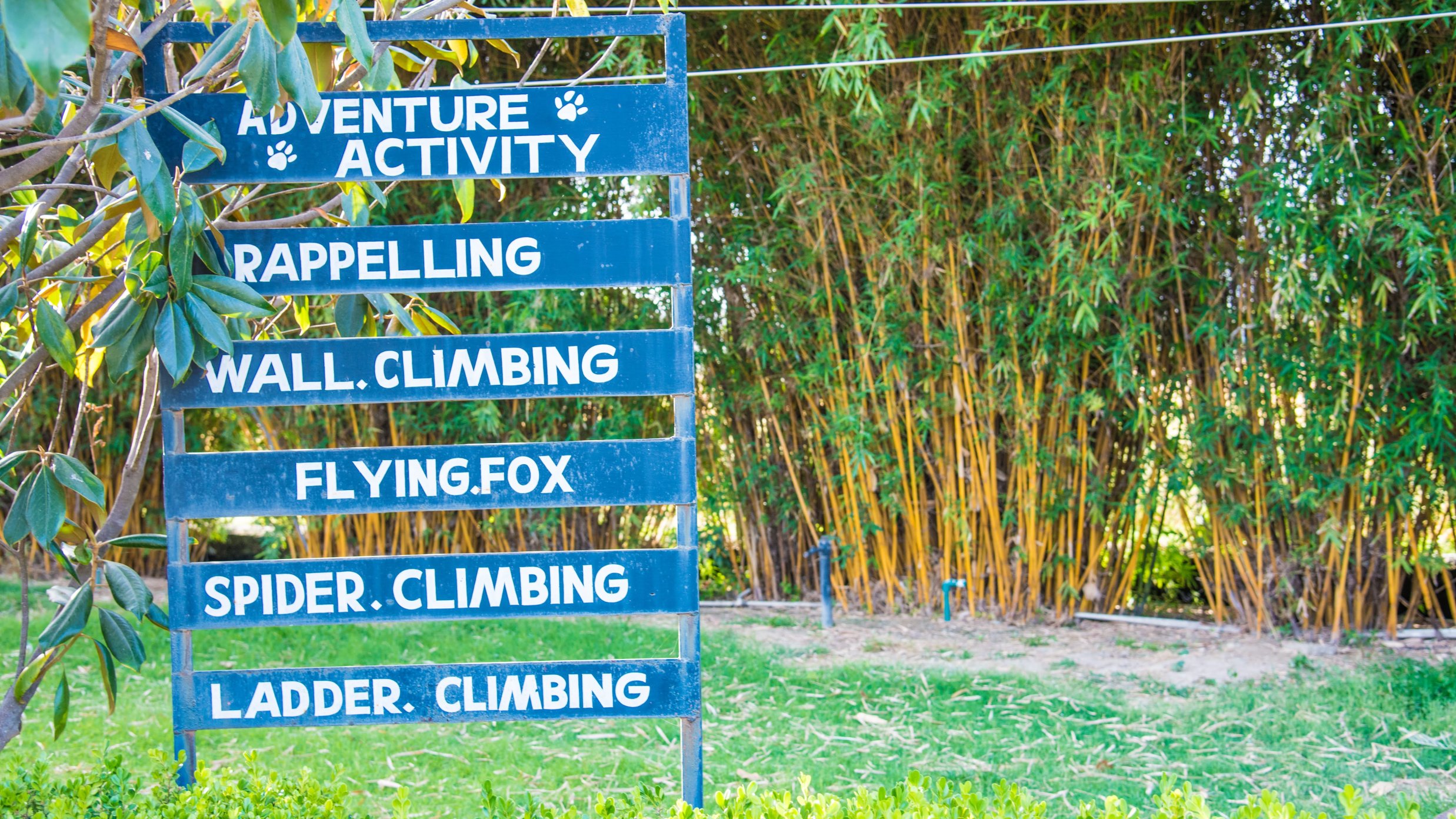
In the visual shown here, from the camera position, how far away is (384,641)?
380 centimetres

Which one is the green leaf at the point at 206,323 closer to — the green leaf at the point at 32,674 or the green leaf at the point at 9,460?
the green leaf at the point at 9,460

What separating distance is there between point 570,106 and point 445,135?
179 millimetres

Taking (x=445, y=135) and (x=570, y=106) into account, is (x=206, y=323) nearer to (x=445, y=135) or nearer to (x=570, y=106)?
(x=445, y=135)

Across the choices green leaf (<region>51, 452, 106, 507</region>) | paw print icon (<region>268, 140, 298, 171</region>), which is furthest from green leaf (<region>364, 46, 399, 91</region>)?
green leaf (<region>51, 452, 106, 507</region>)

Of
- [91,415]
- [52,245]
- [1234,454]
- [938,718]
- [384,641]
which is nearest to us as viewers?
[52,245]

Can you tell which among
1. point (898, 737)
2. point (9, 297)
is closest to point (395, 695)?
point (9, 297)

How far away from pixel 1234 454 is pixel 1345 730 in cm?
94

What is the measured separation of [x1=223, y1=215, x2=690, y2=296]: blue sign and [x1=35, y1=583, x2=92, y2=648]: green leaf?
1.54ft

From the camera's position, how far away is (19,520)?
1.38 meters

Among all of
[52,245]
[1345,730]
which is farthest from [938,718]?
[52,245]

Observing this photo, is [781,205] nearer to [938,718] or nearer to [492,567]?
[938,718]

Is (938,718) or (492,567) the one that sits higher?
(492,567)

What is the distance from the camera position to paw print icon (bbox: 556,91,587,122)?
1.53 meters

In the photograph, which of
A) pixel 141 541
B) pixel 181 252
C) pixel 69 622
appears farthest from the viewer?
pixel 141 541
